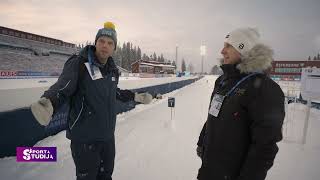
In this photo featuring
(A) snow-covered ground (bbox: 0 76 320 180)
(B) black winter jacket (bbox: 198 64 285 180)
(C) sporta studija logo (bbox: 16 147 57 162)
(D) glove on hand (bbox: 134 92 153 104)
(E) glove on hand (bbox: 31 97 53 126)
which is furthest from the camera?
(C) sporta studija logo (bbox: 16 147 57 162)

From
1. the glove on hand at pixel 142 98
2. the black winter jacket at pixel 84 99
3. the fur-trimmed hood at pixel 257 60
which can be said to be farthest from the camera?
the glove on hand at pixel 142 98

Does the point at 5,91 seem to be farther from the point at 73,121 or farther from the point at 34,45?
the point at 34,45

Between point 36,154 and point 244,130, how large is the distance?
4571mm

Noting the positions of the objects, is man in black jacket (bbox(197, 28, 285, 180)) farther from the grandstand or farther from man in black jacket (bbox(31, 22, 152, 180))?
the grandstand

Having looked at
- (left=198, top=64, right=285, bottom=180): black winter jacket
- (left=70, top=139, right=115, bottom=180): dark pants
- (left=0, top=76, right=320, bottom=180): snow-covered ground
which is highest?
(left=198, top=64, right=285, bottom=180): black winter jacket

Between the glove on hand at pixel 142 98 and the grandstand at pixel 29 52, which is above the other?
the grandstand at pixel 29 52

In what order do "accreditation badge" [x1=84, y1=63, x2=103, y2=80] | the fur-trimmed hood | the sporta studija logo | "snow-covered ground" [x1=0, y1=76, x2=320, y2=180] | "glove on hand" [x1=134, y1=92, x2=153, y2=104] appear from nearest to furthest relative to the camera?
the fur-trimmed hood, "accreditation badge" [x1=84, y1=63, x2=103, y2=80], "glove on hand" [x1=134, y1=92, x2=153, y2=104], "snow-covered ground" [x1=0, y1=76, x2=320, y2=180], the sporta studija logo

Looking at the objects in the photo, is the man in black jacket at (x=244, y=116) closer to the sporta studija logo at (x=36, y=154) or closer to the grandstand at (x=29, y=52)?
the sporta studija logo at (x=36, y=154)

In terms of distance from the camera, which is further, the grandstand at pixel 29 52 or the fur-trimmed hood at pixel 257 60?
the grandstand at pixel 29 52

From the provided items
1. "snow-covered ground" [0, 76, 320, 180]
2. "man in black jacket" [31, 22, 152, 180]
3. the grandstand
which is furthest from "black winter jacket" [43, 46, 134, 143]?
the grandstand

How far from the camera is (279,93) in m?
1.74

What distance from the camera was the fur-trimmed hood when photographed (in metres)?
1.95

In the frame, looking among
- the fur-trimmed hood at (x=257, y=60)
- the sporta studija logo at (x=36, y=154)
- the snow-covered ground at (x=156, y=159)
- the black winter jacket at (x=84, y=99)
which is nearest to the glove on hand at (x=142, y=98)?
the black winter jacket at (x=84, y=99)

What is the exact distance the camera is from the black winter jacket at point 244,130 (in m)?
1.70
